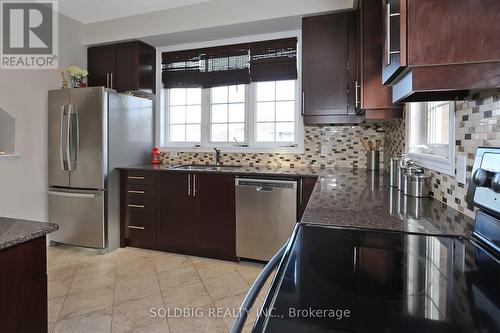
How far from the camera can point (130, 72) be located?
11.4 feet

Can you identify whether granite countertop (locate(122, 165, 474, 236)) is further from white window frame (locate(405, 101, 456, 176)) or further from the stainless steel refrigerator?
the stainless steel refrigerator

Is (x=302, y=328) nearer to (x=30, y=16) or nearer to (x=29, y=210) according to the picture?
(x=29, y=210)

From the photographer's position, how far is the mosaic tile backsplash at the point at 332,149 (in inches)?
120

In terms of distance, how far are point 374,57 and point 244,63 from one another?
1.75 metres

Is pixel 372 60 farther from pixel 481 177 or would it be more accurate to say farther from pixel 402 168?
pixel 481 177

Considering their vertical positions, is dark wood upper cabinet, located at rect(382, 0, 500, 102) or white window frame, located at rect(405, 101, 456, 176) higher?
dark wood upper cabinet, located at rect(382, 0, 500, 102)

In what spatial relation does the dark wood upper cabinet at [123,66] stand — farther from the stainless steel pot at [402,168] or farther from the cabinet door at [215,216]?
the stainless steel pot at [402,168]

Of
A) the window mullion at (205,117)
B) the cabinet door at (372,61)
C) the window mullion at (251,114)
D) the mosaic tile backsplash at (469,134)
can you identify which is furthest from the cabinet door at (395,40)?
the window mullion at (205,117)

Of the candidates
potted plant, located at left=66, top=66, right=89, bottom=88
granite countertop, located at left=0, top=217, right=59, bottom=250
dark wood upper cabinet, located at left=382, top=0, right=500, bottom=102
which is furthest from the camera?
potted plant, located at left=66, top=66, right=89, bottom=88

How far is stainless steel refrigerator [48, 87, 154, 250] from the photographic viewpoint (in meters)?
3.00

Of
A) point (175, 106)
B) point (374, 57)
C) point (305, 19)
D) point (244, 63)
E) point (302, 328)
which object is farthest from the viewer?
point (175, 106)

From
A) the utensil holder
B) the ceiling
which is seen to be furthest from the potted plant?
the utensil holder

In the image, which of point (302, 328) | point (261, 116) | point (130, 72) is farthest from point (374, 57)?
point (130, 72)

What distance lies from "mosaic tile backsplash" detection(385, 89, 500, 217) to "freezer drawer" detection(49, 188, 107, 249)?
2.98m
